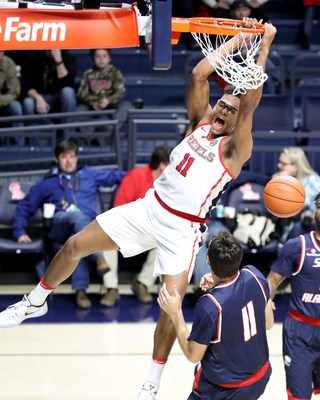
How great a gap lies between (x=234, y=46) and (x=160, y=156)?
11.9 ft

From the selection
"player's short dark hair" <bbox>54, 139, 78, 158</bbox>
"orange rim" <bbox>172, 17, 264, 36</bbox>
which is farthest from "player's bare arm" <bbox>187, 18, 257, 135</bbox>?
"player's short dark hair" <bbox>54, 139, 78, 158</bbox>

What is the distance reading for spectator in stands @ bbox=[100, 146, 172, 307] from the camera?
10.7 metres

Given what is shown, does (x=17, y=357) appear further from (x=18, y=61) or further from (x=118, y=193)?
(x=18, y=61)

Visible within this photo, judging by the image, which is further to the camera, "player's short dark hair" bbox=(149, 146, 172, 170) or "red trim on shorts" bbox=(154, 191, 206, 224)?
"player's short dark hair" bbox=(149, 146, 172, 170)

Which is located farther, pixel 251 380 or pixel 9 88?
pixel 9 88

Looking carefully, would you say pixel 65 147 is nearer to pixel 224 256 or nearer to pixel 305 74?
pixel 305 74

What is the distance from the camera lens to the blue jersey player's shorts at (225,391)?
6059 mm

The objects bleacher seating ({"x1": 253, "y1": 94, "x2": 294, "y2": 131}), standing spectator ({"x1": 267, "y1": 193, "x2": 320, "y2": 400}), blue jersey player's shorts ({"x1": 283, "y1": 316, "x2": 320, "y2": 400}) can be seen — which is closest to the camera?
blue jersey player's shorts ({"x1": 283, "y1": 316, "x2": 320, "y2": 400})

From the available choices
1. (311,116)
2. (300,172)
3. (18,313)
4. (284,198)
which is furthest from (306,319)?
(311,116)

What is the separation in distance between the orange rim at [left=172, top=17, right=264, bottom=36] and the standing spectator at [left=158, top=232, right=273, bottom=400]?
1.38 metres

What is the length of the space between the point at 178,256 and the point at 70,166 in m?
3.93

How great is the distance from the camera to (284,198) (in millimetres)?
7207

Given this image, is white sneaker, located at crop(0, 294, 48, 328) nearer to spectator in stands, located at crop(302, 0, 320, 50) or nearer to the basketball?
the basketball

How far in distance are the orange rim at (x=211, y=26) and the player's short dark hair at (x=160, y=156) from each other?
3806 millimetres
